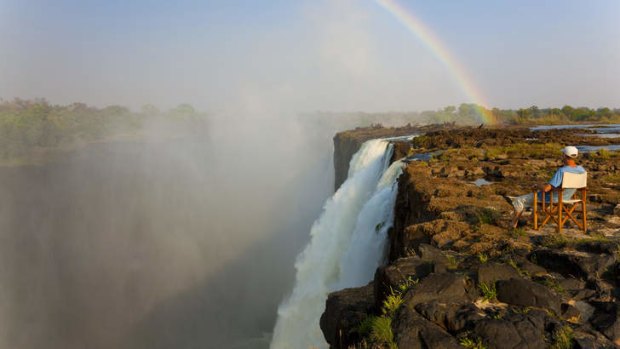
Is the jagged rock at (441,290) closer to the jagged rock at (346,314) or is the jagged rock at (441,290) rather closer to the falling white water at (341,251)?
the jagged rock at (346,314)

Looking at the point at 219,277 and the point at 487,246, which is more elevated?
the point at 487,246

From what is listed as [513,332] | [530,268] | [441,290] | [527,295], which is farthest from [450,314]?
[530,268]

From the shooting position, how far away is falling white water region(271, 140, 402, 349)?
39.8 feet

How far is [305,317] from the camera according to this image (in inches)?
552

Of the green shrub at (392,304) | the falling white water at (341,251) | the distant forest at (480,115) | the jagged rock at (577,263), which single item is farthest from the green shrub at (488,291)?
the distant forest at (480,115)

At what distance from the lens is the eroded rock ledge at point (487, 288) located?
400 centimetres

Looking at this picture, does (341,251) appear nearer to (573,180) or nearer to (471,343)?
(573,180)

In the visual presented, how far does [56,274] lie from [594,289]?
127ft

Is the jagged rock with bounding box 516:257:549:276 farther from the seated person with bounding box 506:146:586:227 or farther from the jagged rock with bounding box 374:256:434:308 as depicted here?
the seated person with bounding box 506:146:586:227

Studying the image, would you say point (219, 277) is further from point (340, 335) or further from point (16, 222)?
point (340, 335)

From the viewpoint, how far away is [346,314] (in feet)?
17.8

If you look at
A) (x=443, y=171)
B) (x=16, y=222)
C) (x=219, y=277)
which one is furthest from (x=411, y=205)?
(x=16, y=222)

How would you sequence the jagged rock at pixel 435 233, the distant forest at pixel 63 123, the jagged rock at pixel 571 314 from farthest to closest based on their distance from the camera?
the distant forest at pixel 63 123
the jagged rock at pixel 435 233
the jagged rock at pixel 571 314

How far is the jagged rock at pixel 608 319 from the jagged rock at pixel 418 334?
1494 millimetres
